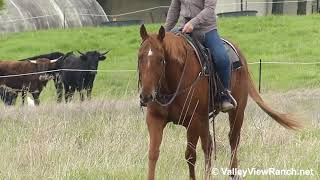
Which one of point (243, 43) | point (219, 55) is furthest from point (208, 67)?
point (243, 43)

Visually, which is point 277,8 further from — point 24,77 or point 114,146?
point 114,146

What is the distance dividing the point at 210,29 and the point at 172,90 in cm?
111

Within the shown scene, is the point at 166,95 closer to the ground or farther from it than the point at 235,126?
farther from it

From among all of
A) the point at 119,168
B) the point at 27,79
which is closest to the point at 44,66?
the point at 27,79

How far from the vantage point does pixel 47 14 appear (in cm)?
3319

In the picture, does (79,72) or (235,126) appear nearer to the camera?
(235,126)

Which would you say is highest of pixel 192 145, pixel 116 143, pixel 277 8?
pixel 192 145

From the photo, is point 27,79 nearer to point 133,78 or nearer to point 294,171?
point 133,78

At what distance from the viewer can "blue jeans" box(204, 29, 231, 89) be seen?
7000 mm

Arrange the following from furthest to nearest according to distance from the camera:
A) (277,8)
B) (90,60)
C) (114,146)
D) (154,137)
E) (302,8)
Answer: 1. (277,8)
2. (302,8)
3. (90,60)
4. (114,146)
5. (154,137)

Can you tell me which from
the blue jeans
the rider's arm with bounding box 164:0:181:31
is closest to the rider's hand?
the blue jeans

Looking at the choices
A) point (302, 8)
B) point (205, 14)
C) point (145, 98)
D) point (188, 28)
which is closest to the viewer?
point (145, 98)

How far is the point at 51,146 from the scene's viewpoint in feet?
25.3

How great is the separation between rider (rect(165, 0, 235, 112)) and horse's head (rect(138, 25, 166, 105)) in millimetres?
962
